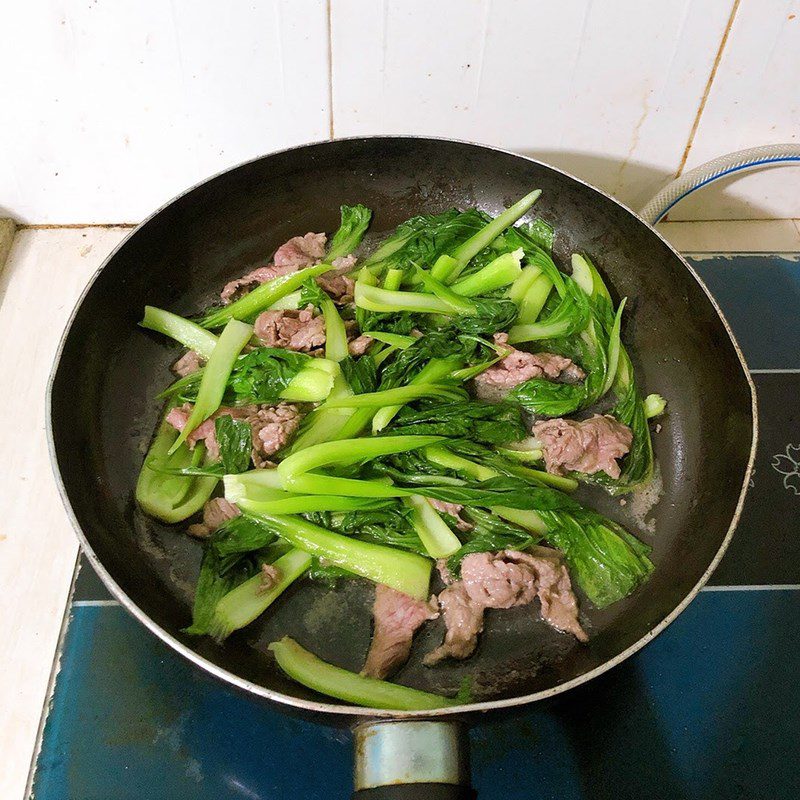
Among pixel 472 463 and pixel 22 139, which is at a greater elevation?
pixel 22 139

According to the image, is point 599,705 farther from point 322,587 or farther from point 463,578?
point 322,587

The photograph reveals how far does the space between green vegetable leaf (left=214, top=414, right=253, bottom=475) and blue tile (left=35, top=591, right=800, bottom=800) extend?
1.25ft

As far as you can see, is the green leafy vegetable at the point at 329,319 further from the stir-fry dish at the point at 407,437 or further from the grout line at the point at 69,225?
the grout line at the point at 69,225

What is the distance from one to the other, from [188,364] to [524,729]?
1.08 m

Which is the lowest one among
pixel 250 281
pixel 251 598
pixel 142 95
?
pixel 251 598

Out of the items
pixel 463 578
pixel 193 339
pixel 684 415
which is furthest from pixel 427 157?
pixel 463 578

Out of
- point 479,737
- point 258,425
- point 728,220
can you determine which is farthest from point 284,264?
point 728,220

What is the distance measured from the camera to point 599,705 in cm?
136

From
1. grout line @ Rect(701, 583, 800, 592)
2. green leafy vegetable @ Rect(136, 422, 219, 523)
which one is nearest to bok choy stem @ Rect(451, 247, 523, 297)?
green leafy vegetable @ Rect(136, 422, 219, 523)

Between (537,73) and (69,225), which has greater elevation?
(537,73)

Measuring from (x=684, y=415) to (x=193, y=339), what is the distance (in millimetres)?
1181

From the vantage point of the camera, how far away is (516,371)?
163 centimetres

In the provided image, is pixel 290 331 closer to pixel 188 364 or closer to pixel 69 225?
pixel 188 364

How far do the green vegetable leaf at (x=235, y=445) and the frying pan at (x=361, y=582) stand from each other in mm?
178
